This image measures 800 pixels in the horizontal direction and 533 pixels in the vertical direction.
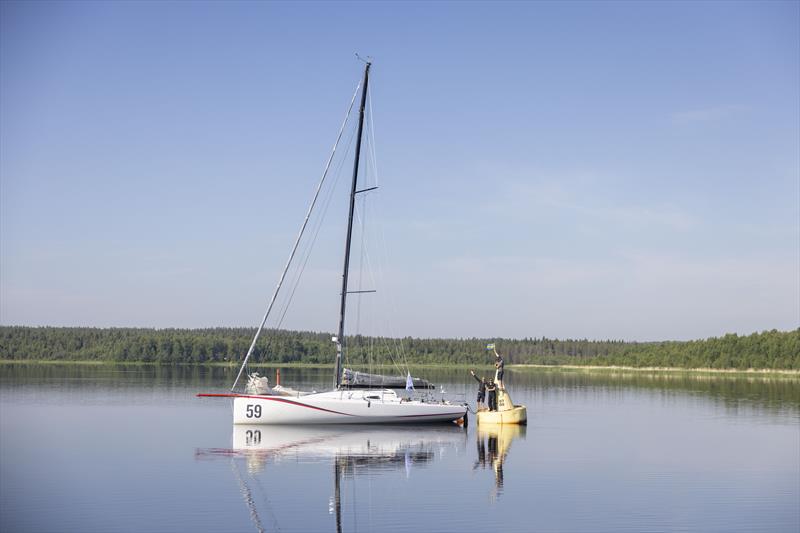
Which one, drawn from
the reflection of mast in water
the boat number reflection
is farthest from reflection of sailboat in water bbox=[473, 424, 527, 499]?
the boat number reflection

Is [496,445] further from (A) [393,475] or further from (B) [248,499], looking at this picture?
(B) [248,499]

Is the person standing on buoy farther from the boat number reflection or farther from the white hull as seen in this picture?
the boat number reflection

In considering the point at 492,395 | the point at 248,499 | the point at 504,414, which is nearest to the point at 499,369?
the point at 504,414

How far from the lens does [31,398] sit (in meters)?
59.4

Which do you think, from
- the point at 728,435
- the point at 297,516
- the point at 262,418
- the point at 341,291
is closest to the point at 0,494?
the point at 297,516

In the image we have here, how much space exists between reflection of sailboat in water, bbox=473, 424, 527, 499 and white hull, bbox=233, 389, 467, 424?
3.41 m

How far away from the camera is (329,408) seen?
134ft

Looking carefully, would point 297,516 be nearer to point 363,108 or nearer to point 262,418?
point 262,418

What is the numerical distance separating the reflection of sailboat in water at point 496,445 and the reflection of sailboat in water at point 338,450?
931 millimetres

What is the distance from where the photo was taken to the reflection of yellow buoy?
4259 cm

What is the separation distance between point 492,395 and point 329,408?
852cm

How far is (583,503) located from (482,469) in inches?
232

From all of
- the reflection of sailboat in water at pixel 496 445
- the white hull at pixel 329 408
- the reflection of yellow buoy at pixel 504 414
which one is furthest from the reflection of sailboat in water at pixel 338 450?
the reflection of yellow buoy at pixel 504 414

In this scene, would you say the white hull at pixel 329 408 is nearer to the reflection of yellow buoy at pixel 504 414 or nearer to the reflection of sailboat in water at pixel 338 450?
the reflection of sailboat in water at pixel 338 450
